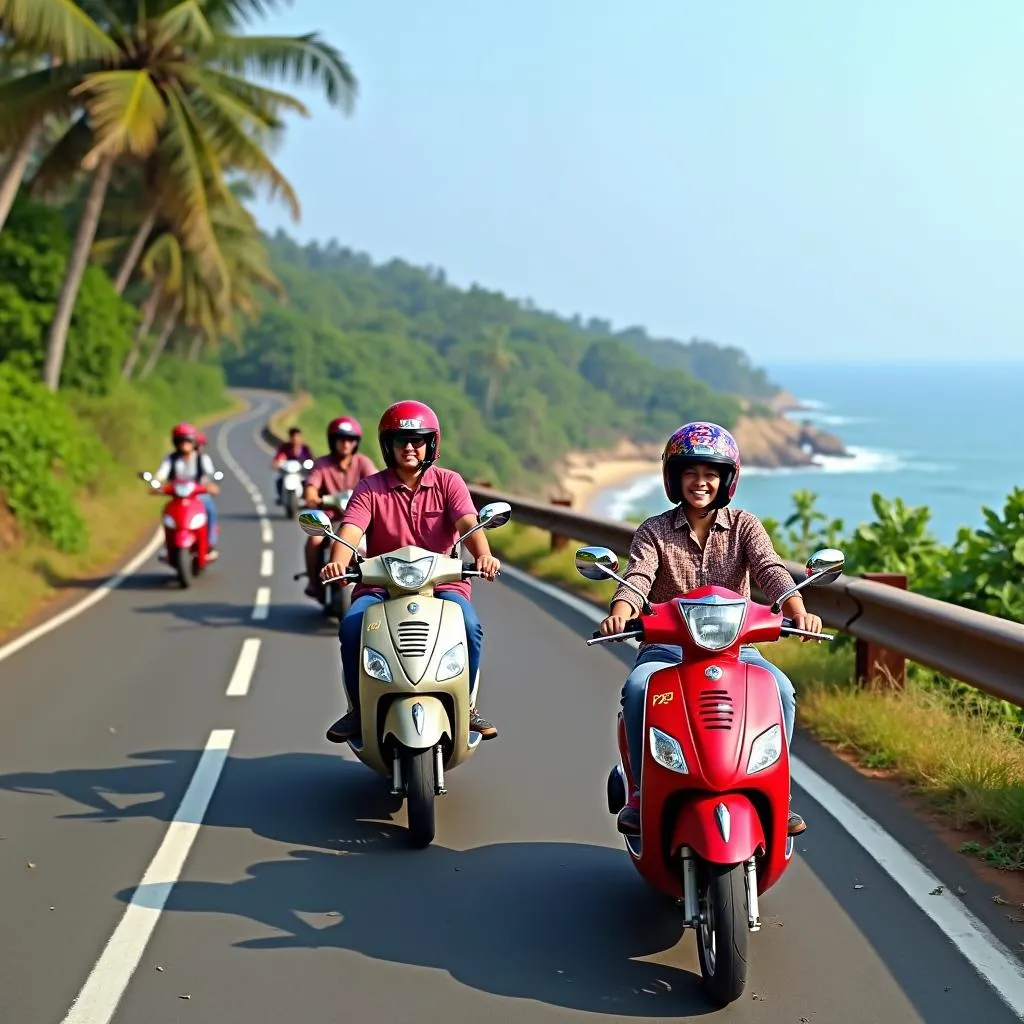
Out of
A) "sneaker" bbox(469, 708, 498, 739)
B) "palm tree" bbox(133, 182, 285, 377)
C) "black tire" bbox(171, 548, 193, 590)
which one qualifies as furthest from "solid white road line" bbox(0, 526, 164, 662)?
"palm tree" bbox(133, 182, 285, 377)

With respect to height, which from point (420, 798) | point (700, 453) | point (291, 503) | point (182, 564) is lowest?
point (420, 798)

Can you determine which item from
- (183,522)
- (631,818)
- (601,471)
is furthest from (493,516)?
(601,471)

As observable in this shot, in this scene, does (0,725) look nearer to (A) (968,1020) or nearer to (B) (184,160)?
(A) (968,1020)

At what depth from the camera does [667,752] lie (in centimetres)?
471

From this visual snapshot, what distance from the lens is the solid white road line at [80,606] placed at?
1211 cm

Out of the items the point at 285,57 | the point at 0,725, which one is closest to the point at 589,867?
the point at 0,725

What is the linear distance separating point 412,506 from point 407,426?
48 cm

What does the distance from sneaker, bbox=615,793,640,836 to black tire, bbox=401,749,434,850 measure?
1283mm

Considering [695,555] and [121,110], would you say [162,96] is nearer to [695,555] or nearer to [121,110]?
[121,110]

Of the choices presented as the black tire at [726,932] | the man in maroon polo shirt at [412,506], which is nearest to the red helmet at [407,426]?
the man in maroon polo shirt at [412,506]

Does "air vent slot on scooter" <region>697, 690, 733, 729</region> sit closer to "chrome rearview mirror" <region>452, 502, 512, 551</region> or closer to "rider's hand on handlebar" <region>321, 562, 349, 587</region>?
"chrome rearview mirror" <region>452, 502, 512, 551</region>

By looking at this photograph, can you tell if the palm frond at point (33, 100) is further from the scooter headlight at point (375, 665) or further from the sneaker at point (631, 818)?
the sneaker at point (631, 818)

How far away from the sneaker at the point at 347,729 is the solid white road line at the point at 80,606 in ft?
18.3

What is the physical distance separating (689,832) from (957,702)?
15.2 ft
